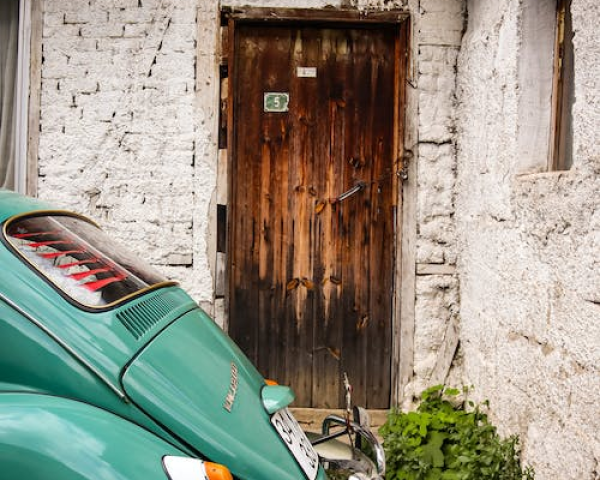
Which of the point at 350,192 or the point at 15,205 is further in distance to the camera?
the point at 350,192

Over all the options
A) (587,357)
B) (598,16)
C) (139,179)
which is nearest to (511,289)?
(587,357)

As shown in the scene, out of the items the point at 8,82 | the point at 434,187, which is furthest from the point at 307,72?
the point at 8,82

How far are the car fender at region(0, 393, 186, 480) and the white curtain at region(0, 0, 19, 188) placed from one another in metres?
3.34

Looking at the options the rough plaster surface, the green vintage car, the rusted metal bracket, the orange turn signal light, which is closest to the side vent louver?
the green vintage car

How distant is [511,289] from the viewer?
3.42 meters

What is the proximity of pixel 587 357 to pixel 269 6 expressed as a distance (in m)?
3.12

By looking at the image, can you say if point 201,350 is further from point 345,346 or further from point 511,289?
point 345,346

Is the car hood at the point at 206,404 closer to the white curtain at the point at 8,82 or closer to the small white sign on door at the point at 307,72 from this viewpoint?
the small white sign on door at the point at 307,72

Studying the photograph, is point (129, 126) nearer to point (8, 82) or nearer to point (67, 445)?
point (8, 82)

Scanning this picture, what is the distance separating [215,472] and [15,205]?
1.08 m

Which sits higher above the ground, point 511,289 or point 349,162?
point 349,162

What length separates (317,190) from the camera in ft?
15.0

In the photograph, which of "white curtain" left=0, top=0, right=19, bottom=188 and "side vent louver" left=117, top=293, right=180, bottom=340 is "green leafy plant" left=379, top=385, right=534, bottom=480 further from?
"white curtain" left=0, top=0, right=19, bottom=188

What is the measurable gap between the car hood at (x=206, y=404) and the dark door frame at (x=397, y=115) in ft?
8.08
